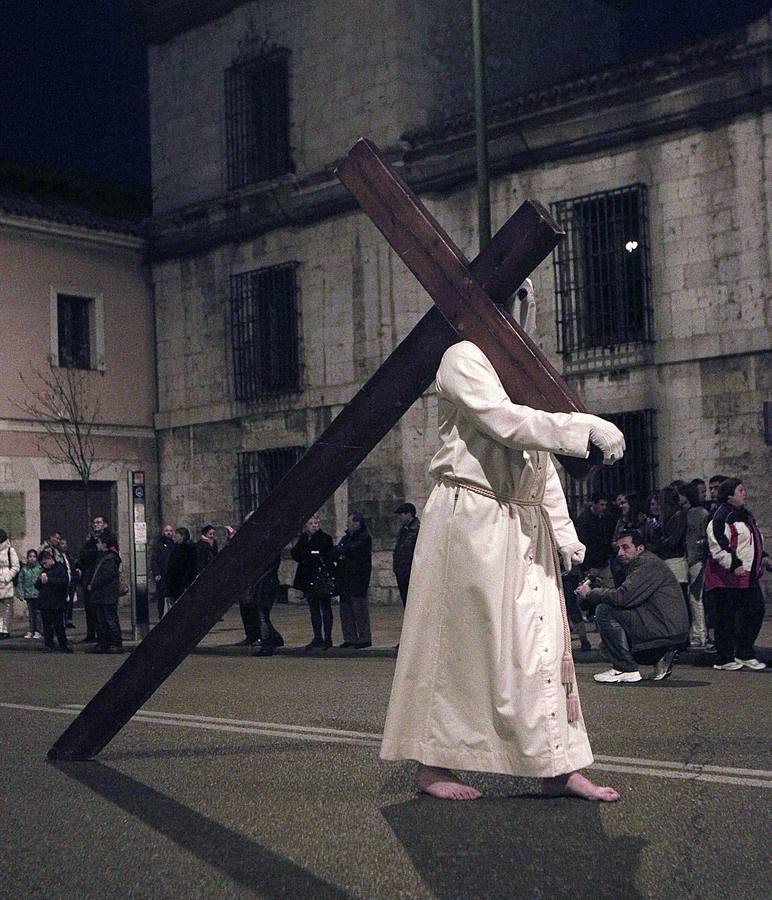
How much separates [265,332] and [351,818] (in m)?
22.1

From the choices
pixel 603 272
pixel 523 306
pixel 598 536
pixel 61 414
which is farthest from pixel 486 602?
pixel 61 414

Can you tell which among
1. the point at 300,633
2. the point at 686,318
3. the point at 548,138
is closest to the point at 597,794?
the point at 300,633

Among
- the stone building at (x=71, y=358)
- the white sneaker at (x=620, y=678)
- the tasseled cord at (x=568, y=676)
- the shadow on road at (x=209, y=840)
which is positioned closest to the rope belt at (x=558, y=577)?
the tasseled cord at (x=568, y=676)

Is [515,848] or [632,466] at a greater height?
[632,466]

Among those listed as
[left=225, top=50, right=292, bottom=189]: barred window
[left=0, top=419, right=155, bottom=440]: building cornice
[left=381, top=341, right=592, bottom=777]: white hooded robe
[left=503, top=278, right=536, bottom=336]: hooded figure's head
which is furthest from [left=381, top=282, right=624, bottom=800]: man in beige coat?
[left=0, top=419, right=155, bottom=440]: building cornice

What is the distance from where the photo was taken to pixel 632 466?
838 inches

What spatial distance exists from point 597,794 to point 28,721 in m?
4.50

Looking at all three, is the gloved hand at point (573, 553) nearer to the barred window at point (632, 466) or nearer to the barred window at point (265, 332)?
the barred window at point (632, 466)

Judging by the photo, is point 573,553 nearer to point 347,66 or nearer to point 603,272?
point 603,272

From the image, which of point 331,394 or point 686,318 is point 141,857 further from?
point 331,394

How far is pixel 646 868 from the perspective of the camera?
430 centimetres

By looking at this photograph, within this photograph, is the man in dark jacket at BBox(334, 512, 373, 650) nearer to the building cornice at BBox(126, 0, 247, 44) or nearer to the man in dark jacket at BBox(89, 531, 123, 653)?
the man in dark jacket at BBox(89, 531, 123, 653)

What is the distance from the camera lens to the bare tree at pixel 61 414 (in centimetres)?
2734

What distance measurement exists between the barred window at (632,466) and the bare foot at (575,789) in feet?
51.5
